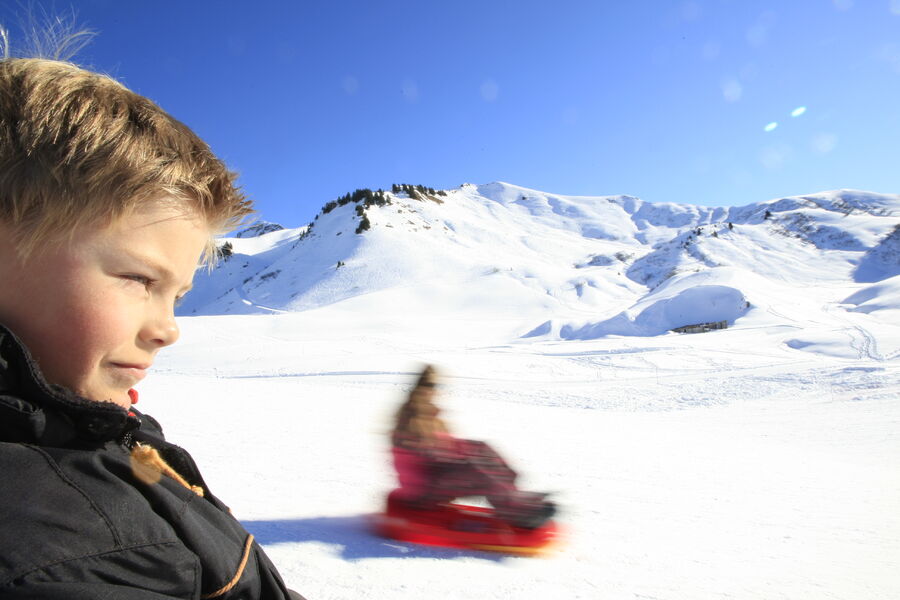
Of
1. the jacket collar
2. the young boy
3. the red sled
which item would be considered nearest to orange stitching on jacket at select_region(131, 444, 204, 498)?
the young boy

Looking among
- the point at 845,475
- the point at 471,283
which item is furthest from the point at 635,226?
the point at 845,475

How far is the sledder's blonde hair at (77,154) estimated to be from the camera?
74cm

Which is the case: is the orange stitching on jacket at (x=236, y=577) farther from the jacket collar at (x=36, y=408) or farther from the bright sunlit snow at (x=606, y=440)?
the bright sunlit snow at (x=606, y=440)

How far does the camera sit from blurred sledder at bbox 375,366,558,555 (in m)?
3.06

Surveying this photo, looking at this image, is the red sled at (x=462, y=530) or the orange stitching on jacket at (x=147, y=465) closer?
the orange stitching on jacket at (x=147, y=465)

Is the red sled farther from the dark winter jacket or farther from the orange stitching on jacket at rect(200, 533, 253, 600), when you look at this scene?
the dark winter jacket

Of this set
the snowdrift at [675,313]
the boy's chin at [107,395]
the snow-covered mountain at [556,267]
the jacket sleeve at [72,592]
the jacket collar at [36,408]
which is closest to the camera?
the jacket sleeve at [72,592]

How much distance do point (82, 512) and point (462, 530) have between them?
9.18ft

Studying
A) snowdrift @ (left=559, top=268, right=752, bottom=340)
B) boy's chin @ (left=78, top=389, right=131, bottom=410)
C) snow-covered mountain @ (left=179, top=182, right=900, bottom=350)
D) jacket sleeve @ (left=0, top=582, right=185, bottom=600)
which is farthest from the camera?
snow-covered mountain @ (left=179, top=182, right=900, bottom=350)

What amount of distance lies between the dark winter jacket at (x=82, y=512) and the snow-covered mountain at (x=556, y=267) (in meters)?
30.4

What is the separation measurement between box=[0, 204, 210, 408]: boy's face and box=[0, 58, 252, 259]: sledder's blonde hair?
1.2 inches

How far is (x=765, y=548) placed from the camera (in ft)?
10.5

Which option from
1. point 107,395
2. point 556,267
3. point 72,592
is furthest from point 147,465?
point 556,267

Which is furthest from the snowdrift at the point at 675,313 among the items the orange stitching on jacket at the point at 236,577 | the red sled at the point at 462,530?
the orange stitching on jacket at the point at 236,577
